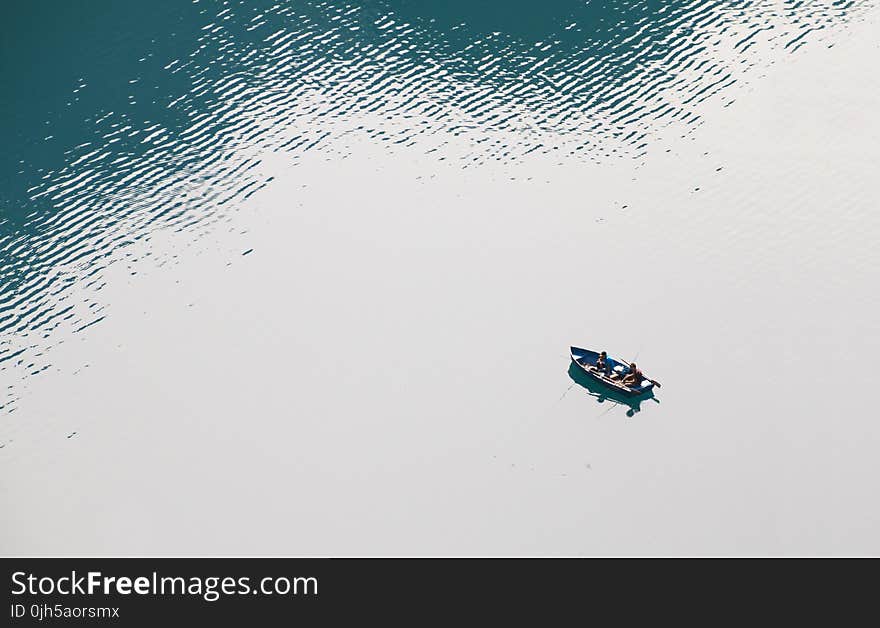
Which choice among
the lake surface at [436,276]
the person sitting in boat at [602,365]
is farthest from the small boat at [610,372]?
the lake surface at [436,276]

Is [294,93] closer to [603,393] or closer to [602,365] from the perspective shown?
[602,365]

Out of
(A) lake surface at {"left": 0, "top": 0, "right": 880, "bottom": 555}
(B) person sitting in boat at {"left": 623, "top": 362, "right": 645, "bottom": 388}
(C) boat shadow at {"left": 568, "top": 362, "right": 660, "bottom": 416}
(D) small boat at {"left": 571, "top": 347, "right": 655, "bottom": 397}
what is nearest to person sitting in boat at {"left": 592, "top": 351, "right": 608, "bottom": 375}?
(D) small boat at {"left": 571, "top": 347, "right": 655, "bottom": 397}

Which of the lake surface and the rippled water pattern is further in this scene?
the rippled water pattern

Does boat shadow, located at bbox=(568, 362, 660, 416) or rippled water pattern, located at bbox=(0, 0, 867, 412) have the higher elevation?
rippled water pattern, located at bbox=(0, 0, 867, 412)

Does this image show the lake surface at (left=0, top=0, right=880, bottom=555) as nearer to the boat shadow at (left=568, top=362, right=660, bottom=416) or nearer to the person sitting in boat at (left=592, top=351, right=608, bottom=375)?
the boat shadow at (left=568, top=362, right=660, bottom=416)

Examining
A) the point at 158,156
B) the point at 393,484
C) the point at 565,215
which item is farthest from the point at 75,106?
the point at 393,484

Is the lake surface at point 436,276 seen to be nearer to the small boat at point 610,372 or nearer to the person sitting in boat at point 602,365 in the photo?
the small boat at point 610,372
